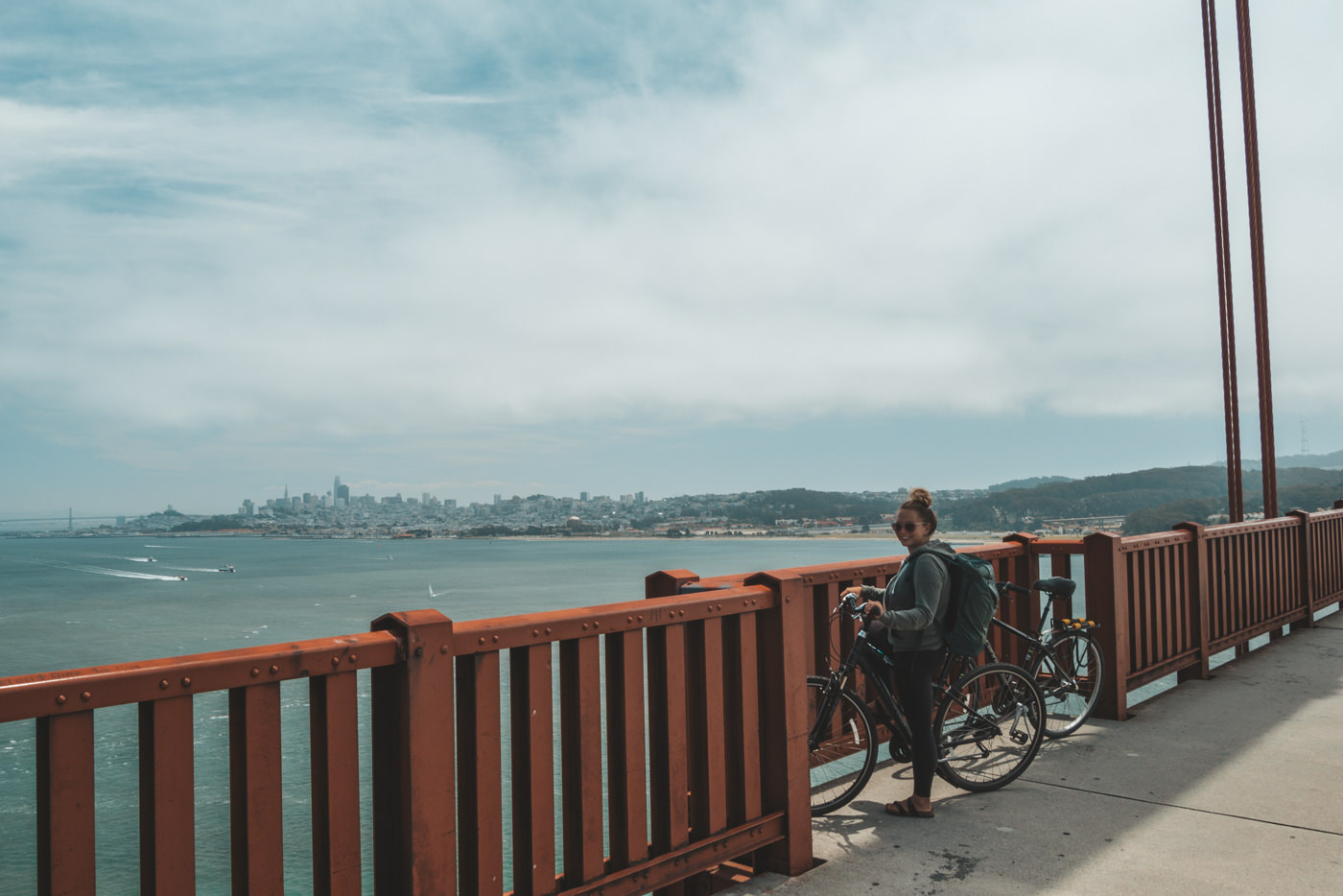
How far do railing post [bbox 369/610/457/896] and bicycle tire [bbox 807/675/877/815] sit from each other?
2219mm

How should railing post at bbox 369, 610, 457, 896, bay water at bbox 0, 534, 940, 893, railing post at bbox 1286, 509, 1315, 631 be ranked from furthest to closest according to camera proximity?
1. bay water at bbox 0, 534, 940, 893
2. railing post at bbox 1286, 509, 1315, 631
3. railing post at bbox 369, 610, 457, 896

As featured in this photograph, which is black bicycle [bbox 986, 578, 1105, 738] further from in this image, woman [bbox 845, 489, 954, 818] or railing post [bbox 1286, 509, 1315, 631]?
railing post [bbox 1286, 509, 1315, 631]

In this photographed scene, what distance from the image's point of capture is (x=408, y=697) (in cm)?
261

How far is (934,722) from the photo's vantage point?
4723 millimetres

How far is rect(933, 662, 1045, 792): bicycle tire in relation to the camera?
187 inches

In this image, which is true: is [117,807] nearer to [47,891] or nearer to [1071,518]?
[47,891]

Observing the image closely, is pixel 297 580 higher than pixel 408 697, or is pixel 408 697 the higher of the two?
pixel 408 697

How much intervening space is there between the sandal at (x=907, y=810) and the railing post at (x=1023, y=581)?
7.14 feet

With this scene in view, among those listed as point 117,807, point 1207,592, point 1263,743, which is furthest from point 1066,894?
point 117,807

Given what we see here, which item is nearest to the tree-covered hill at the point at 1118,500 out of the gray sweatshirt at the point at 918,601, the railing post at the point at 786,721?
the gray sweatshirt at the point at 918,601

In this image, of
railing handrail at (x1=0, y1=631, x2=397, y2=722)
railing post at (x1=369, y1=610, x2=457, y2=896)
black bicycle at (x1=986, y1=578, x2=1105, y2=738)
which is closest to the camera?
railing handrail at (x1=0, y1=631, x2=397, y2=722)

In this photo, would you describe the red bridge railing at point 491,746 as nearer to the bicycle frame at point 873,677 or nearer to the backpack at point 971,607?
the bicycle frame at point 873,677

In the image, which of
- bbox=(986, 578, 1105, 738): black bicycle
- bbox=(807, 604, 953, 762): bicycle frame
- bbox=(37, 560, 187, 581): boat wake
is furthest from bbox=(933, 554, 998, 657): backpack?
bbox=(37, 560, 187, 581): boat wake

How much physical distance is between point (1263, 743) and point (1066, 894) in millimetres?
2990
